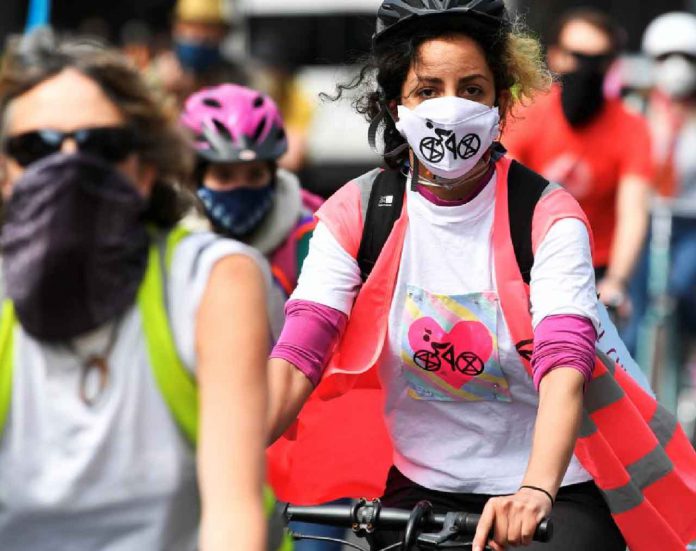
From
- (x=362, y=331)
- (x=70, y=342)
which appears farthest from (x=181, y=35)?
(x=70, y=342)

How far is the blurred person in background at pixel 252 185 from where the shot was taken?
6555 millimetres

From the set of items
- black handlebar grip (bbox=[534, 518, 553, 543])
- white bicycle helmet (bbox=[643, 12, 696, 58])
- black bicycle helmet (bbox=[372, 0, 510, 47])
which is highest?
black bicycle helmet (bbox=[372, 0, 510, 47])

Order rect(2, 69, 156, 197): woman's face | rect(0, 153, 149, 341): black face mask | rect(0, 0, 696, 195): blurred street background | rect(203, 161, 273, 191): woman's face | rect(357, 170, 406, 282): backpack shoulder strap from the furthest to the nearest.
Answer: rect(0, 0, 696, 195): blurred street background
rect(203, 161, 273, 191): woman's face
rect(357, 170, 406, 282): backpack shoulder strap
rect(2, 69, 156, 197): woman's face
rect(0, 153, 149, 341): black face mask

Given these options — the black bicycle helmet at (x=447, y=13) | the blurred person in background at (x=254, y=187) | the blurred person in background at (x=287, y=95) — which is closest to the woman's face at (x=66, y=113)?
the black bicycle helmet at (x=447, y=13)

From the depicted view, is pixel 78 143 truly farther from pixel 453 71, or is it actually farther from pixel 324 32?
pixel 324 32

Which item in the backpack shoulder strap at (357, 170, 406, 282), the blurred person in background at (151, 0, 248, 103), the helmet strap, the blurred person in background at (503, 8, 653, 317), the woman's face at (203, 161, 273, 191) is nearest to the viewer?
the backpack shoulder strap at (357, 170, 406, 282)

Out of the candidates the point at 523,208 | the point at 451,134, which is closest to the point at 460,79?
the point at 451,134

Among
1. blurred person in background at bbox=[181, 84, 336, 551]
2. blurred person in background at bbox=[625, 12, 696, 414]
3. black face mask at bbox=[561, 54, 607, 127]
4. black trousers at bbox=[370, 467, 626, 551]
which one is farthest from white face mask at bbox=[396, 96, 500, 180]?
blurred person in background at bbox=[625, 12, 696, 414]

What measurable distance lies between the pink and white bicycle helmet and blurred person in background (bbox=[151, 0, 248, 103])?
8.54ft

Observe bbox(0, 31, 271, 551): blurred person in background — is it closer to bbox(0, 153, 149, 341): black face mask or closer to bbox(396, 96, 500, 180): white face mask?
bbox(0, 153, 149, 341): black face mask

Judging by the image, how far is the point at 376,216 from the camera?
14.9 ft

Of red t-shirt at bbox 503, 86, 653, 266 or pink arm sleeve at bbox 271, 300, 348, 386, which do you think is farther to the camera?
red t-shirt at bbox 503, 86, 653, 266

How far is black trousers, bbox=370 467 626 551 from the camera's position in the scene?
173 inches

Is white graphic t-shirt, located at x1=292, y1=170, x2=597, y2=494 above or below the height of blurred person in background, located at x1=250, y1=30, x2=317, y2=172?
above
